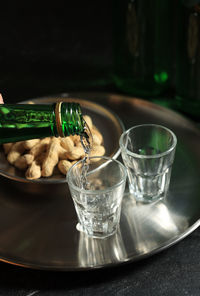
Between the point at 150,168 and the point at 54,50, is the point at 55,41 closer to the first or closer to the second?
the point at 54,50

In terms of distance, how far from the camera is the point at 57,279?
639 mm

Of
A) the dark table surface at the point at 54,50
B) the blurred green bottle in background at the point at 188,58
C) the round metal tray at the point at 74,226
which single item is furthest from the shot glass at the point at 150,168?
the dark table surface at the point at 54,50

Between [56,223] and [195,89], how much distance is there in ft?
1.27

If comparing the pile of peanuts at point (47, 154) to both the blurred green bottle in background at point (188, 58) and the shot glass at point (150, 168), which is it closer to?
the shot glass at point (150, 168)

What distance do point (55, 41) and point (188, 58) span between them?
1.34 feet

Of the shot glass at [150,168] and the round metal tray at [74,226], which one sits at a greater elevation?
the shot glass at [150,168]

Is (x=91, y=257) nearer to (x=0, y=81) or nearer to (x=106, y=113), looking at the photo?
(x=106, y=113)

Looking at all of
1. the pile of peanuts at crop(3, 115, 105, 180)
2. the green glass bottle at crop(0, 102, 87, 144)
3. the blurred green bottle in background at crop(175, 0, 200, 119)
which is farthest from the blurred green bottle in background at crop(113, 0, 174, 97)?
the green glass bottle at crop(0, 102, 87, 144)

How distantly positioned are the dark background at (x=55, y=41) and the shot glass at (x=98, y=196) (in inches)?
17.2

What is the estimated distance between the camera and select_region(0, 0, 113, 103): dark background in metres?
1.13

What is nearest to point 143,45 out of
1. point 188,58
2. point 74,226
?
point 188,58

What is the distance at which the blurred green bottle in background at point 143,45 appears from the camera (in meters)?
0.92

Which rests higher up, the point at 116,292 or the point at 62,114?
the point at 62,114

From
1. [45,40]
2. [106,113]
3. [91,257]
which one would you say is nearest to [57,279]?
[91,257]
